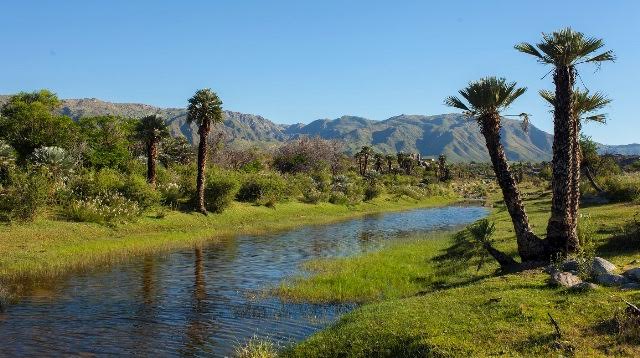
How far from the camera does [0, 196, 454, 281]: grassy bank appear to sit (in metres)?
25.1

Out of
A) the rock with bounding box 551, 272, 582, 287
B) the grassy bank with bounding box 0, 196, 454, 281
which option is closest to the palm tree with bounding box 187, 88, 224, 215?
the grassy bank with bounding box 0, 196, 454, 281

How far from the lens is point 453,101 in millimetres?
20953

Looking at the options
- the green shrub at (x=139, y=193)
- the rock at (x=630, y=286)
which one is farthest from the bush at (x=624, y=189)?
the green shrub at (x=139, y=193)

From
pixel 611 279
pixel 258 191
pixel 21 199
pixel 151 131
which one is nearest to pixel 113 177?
pixel 151 131

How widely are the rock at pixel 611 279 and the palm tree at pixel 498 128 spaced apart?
4.36 metres

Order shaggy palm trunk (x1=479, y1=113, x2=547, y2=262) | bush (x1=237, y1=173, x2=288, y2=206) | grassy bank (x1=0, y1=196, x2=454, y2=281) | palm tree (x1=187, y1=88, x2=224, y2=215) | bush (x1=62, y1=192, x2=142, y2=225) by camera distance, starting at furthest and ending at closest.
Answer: bush (x1=237, y1=173, x2=288, y2=206), palm tree (x1=187, y1=88, x2=224, y2=215), bush (x1=62, y1=192, x2=142, y2=225), grassy bank (x1=0, y1=196, x2=454, y2=281), shaggy palm trunk (x1=479, y1=113, x2=547, y2=262)

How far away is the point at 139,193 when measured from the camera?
131 ft

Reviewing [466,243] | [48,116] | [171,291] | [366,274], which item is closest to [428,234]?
[466,243]

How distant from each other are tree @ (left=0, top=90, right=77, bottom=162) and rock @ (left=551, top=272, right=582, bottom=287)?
47737 millimetres

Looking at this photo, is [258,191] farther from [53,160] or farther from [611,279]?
[611,279]

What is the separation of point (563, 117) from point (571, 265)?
19.7 feet

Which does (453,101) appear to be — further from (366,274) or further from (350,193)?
(350,193)

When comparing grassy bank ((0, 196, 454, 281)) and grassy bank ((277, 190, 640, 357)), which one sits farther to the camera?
grassy bank ((0, 196, 454, 281))

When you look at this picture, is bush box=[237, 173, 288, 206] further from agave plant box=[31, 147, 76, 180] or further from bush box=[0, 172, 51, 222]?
bush box=[0, 172, 51, 222]
